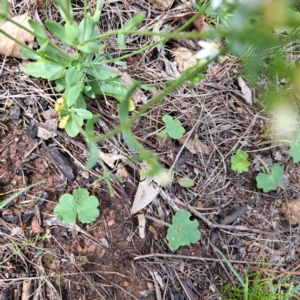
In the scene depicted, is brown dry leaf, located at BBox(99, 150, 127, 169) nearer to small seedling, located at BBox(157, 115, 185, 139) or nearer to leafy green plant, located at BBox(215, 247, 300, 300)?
small seedling, located at BBox(157, 115, 185, 139)

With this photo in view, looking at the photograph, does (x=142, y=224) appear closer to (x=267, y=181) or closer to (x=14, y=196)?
(x=14, y=196)

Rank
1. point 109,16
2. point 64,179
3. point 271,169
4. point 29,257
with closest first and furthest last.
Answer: point 29,257
point 64,179
point 109,16
point 271,169

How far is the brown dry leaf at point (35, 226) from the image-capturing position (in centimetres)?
230

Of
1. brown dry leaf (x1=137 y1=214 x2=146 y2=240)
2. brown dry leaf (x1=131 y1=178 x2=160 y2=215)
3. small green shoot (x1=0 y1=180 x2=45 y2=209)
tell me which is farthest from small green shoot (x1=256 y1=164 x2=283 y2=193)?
small green shoot (x1=0 y1=180 x2=45 y2=209)

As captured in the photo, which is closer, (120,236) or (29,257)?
(29,257)

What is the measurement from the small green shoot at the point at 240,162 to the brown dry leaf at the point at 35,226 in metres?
1.48

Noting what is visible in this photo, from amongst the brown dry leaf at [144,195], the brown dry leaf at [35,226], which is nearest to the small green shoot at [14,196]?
the brown dry leaf at [35,226]

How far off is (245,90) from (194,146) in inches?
26.0

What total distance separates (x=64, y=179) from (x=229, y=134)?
1.33 metres

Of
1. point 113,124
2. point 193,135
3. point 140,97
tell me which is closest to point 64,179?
point 113,124

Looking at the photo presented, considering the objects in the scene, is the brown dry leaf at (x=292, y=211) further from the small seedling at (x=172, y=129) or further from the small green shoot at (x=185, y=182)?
the small seedling at (x=172, y=129)

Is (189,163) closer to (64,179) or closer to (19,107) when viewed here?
(64,179)

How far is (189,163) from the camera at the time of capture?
2717 millimetres

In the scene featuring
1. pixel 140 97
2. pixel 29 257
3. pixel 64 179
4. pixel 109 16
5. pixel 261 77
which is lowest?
pixel 29 257
